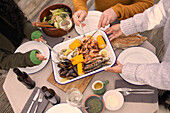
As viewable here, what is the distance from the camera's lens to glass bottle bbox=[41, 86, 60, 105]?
1.17m

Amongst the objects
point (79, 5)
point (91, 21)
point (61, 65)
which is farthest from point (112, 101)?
point (79, 5)

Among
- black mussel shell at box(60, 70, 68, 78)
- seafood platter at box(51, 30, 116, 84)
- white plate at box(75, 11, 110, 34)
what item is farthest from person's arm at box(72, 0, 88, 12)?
black mussel shell at box(60, 70, 68, 78)

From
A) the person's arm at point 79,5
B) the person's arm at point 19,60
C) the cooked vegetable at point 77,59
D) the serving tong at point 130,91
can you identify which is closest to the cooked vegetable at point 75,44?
the cooked vegetable at point 77,59

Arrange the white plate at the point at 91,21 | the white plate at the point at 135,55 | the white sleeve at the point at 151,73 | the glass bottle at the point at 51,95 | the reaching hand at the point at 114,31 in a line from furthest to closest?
the white plate at the point at 91,21 → the reaching hand at the point at 114,31 → the white plate at the point at 135,55 → the glass bottle at the point at 51,95 → the white sleeve at the point at 151,73

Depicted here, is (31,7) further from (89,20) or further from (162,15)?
(162,15)

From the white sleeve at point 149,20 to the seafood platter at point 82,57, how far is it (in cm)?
26

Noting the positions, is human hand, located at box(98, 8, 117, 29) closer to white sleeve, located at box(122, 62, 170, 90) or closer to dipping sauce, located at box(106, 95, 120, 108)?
white sleeve, located at box(122, 62, 170, 90)

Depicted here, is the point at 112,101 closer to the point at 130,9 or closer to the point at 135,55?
the point at 135,55

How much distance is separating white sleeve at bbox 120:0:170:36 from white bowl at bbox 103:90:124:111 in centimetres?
65

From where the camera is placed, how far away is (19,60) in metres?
1.49

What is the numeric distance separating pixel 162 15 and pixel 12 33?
169cm

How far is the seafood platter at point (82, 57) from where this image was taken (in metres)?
1.33

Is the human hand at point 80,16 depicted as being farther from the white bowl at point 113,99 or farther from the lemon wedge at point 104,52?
the white bowl at point 113,99

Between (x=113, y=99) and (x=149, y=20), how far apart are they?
0.84m
